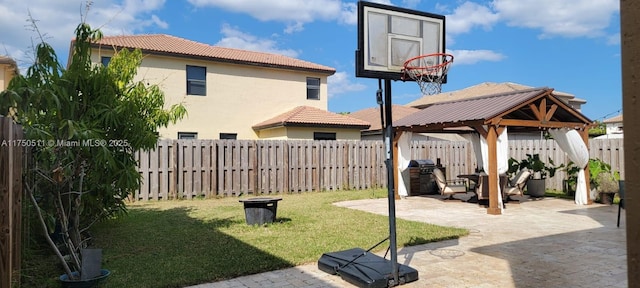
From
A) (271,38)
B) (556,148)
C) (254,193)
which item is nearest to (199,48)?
(271,38)

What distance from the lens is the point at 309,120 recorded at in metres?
18.3

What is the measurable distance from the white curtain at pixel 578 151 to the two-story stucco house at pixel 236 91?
10.00m

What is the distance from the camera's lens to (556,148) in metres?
14.2

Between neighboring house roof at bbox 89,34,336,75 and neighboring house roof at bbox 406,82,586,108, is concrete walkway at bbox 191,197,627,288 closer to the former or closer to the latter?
neighboring house roof at bbox 89,34,336,75

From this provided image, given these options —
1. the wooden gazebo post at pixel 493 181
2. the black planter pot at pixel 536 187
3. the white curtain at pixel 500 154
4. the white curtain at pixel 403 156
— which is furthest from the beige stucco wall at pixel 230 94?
the wooden gazebo post at pixel 493 181

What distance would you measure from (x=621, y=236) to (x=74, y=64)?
841cm

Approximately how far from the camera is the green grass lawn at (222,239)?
4763 millimetres

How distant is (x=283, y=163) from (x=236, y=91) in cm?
678

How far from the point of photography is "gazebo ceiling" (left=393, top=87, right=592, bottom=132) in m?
9.63

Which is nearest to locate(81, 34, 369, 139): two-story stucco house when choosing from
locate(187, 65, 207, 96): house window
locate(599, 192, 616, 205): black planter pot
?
locate(187, 65, 207, 96): house window

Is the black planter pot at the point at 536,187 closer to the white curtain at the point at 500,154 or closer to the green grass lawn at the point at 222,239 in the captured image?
the white curtain at the point at 500,154

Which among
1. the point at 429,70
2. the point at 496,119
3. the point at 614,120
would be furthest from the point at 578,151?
the point at 614,120

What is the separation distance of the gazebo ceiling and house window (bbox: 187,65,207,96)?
33.4ft

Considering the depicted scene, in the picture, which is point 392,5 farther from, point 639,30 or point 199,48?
point 199,48
